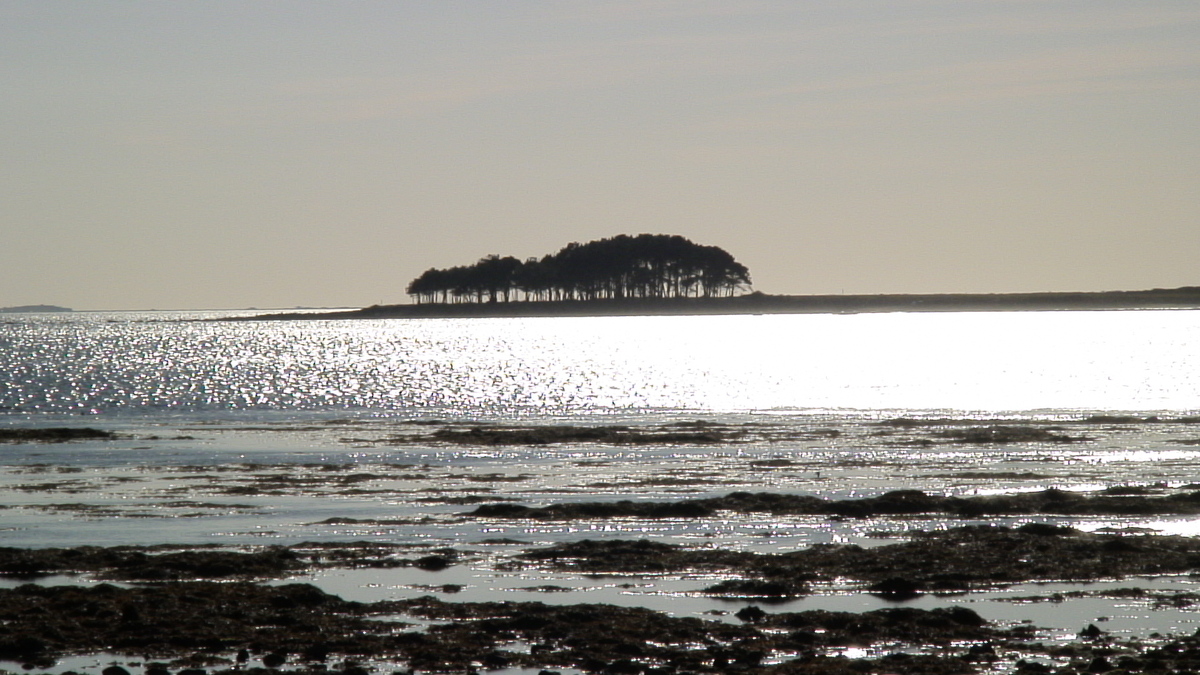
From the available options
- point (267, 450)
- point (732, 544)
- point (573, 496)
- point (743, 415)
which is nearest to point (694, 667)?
point (732, 544)

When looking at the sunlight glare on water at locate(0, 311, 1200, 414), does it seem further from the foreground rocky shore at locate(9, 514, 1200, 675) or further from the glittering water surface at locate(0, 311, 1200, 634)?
the foreground rocky shore at locate(9, 514, 1200, 675)

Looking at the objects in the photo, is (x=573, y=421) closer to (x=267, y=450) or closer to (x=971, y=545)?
(x=267, y=450)

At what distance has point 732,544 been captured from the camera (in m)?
25.4

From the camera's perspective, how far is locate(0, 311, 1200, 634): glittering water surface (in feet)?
85.8

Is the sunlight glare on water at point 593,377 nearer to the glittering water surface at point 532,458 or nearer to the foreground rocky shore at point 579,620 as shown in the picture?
the glittering water surface at point 532,458

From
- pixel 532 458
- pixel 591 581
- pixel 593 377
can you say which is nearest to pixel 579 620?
pixel 591 581

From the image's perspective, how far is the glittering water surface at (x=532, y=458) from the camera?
2614 centimetres

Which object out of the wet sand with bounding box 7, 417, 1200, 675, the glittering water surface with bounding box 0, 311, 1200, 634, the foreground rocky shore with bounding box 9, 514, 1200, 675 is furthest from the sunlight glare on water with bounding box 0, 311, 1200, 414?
the foreground rocky shore with bounding box 9, 514, 1200, 675

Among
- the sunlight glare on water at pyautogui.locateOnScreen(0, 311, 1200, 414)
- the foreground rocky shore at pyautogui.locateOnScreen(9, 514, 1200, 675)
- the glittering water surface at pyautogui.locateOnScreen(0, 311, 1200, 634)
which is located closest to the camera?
the foreground rocky shore at pyautogui.locateOnScreen(9, 514, 1200, 675)

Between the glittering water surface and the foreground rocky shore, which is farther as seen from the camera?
the glittering water surface

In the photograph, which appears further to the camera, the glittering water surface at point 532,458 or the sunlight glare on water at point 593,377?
the sunlight glare on water at point 593,377

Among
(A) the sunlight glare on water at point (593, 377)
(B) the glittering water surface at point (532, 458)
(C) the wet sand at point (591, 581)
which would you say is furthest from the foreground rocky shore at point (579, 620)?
(A) the sunlight glare on water at point (593, 377)

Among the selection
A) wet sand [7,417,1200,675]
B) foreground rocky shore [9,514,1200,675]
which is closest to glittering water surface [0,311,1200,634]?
wet sand [7,417,1200,675]

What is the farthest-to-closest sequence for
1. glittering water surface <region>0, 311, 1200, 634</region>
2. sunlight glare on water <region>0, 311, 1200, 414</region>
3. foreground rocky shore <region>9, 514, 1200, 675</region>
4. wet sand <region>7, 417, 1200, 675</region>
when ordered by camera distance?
sunlight glare on water <region>0, 311, 1200, 414</region>, glittering water surface <region>0, 311, 1200, 634</region>, wet sand <region>7, 417, 1200, 675</region>, foreground rocky shore <region>9, 514, 1200, 675</region>
